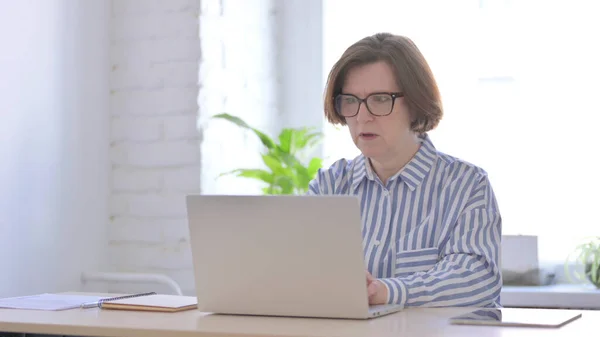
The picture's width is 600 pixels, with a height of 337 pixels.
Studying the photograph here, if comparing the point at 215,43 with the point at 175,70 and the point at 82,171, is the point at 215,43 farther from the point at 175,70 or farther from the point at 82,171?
the point at 82,171

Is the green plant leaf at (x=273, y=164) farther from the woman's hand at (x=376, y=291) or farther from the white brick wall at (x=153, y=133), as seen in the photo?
the woman's hand at (x=376, y=291)

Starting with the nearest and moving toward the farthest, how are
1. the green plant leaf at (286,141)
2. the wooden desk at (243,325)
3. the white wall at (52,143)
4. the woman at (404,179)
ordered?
the wooden desk at (243,325) → the woman at (404,179) → the white wall at (52,143) → the green plant leaf at (286,141)

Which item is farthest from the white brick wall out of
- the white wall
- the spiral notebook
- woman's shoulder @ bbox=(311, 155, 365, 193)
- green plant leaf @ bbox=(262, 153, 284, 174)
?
the spiral notebook

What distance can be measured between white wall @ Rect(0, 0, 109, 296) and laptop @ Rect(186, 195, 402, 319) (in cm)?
103

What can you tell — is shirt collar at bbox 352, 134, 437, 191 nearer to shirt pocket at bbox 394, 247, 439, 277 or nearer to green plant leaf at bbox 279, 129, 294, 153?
shirt pocket at bbox 394, 247, 439, 277

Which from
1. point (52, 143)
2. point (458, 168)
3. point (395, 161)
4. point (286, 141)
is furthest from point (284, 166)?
point (458, 168)

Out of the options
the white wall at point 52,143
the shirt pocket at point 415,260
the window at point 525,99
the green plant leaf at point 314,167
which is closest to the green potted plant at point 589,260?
the window at point 525,99

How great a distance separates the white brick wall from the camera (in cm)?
307

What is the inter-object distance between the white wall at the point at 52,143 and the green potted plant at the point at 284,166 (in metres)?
0.43

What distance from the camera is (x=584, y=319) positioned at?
1.81 metres

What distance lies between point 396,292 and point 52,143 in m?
1.35

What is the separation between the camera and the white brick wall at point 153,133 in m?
3.07

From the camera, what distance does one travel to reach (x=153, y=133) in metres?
3.11

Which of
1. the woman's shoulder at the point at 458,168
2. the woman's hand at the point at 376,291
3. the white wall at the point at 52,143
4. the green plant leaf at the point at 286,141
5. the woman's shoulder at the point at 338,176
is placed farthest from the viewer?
the green plant leaf at the point at 286,141
